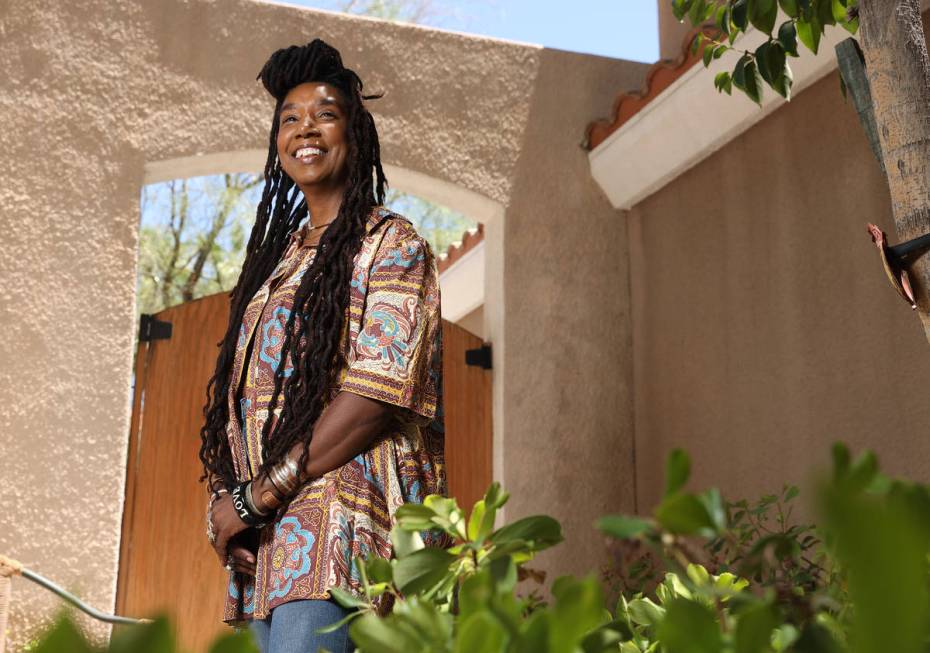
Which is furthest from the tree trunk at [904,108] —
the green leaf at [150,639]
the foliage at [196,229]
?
the foliage at [196,229]

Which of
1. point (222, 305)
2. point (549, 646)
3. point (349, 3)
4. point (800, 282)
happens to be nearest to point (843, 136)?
point (800, 282)

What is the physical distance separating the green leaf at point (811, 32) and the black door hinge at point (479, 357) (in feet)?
8.38

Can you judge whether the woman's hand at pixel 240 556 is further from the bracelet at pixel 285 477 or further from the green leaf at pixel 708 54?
the green leaf at pixel 708 54

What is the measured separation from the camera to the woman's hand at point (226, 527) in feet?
5.29

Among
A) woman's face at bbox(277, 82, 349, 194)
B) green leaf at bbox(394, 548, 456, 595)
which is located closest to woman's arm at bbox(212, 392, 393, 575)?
woman's face at bbox(277, 82, 349, 194)

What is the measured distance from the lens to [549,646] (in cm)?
31

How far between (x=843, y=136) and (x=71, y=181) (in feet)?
8.10

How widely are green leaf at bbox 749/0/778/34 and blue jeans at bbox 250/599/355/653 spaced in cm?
104

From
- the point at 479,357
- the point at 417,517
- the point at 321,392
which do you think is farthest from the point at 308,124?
the point at 479,357

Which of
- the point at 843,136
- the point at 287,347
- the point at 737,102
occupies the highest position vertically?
the point at 737,102

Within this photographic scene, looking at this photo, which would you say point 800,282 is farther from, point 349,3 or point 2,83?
point 349,3

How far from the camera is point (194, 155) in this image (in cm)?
406

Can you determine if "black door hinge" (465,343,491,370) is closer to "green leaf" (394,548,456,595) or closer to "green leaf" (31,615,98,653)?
"green leaf" (394,548,456,595)

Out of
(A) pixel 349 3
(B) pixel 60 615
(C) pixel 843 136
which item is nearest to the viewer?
(B) pixel 60 615
